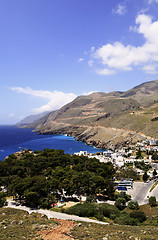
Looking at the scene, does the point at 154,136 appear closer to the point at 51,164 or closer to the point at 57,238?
the point at 51,164

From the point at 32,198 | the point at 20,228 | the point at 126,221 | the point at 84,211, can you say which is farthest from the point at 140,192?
the point at 20,228

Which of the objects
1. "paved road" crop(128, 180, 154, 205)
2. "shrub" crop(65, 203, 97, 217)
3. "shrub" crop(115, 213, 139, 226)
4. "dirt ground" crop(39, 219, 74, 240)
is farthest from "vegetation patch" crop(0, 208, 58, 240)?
"paved road" crop(128, 180, 154, 205)

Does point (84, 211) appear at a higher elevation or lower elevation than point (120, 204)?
higher

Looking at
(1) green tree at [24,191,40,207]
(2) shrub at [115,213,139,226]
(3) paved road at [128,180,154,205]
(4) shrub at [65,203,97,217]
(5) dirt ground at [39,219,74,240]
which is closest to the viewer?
(5) dirt ground at [39,219,74,240]

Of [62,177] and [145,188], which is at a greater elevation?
[62,177]

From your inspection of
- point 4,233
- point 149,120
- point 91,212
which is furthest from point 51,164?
point 149,120

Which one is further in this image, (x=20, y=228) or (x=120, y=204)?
(x=120, y=204)

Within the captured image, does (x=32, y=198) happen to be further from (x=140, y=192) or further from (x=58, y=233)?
(x=140, y=192)

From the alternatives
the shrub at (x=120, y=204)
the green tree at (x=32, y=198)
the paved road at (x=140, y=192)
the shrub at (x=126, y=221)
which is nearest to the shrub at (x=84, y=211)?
the shrub at (x=126, y=221)

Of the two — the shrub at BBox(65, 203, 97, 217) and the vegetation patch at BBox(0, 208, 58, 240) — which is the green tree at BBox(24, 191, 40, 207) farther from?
the vegetation patch at BBox(0, 208, 58, 240)

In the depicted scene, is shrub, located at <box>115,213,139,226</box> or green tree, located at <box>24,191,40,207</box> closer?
shrub, located at <box>115,213,139,226</box>

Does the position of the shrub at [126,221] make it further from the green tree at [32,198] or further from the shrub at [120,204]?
the green tree at [32,198]
